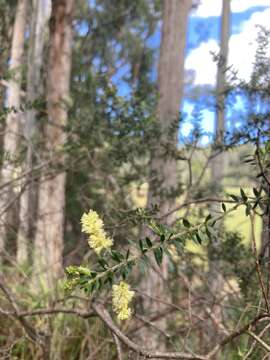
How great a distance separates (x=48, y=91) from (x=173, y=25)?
1.82 m

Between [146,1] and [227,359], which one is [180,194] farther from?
[146,1]

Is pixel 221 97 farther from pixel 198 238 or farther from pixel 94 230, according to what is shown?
pixel 94 230

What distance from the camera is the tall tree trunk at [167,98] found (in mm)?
4074

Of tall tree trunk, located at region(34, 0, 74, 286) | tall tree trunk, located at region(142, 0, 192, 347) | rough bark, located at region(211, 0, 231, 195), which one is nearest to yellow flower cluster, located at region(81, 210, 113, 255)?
rough bark, located at region(211, 0, 231, 195)

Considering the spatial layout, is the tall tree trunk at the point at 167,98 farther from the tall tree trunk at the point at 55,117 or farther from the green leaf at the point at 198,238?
the green leaf at the point at 198,238

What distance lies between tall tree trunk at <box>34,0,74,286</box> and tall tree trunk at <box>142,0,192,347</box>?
115 centimetres

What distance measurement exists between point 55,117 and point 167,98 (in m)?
1.44

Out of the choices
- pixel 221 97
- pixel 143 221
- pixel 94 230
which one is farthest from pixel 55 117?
pixel 94 230

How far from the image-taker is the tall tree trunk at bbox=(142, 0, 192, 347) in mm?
4074

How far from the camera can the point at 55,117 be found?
216 inches

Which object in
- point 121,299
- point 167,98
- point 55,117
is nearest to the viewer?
point 121,299

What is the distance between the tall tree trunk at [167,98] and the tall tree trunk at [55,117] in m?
1.15

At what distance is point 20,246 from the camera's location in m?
5.54

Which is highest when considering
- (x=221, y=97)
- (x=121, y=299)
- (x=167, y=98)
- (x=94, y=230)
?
(x=167, y=98)
